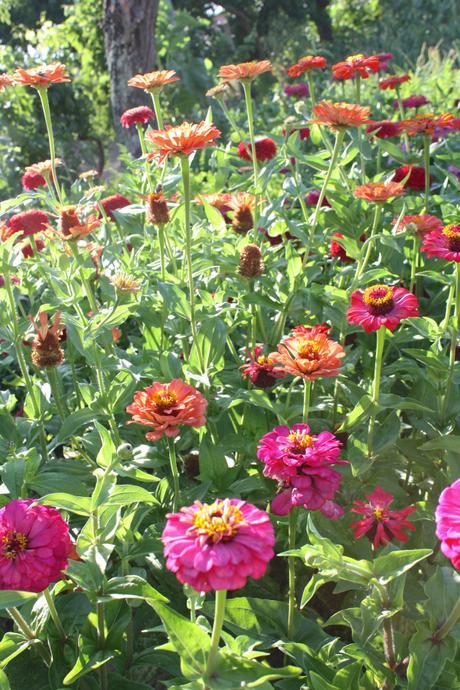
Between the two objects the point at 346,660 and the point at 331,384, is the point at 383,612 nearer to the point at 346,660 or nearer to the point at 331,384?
the point at 346,660

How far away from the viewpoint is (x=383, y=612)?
99cm

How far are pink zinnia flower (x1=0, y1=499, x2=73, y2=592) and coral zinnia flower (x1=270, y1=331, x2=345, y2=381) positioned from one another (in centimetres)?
43

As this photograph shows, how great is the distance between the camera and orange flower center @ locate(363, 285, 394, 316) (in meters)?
1.22

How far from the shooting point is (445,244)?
4.46 feet

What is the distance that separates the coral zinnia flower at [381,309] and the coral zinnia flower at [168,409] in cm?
33

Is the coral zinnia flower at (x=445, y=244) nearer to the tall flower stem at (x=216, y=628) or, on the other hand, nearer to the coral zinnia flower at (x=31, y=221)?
the tall flower stem at (x=216, y=628)

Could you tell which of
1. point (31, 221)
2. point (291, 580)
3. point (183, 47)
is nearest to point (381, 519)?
point (291, 580)

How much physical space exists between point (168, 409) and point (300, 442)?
22 cm

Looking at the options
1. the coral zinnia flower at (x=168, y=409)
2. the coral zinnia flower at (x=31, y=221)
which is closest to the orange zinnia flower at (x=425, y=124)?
the coral zinnia flower at (x=31, y=221)

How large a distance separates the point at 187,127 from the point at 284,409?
1.88 feet

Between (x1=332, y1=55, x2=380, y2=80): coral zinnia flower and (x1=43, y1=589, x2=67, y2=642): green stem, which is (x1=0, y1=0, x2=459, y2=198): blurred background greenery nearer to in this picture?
(x1=332, y1=55, x2=380, y2=80): coral zinnia flower

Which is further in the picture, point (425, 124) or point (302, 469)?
point (425, 124)

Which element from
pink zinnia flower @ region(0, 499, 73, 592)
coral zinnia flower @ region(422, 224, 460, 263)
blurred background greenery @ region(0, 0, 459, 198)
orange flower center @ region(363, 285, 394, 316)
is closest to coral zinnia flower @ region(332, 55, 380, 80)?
coral zinnia flower @ region(422, 224, 460, 263)

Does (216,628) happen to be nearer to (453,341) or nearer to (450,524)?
(450,524)
